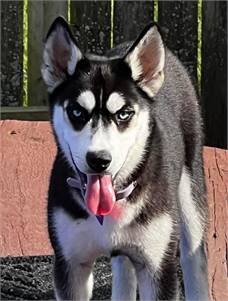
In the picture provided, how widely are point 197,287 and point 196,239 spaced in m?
0.26

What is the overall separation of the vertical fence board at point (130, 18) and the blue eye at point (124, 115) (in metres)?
3.32

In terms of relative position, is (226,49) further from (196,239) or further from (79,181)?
(79,181)

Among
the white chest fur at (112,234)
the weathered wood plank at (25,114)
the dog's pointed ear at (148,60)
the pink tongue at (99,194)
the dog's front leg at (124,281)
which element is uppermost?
the dog's pointed ear at (148,60)

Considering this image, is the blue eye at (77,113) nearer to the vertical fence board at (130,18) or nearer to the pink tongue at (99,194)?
the pink tongue at (99,194)

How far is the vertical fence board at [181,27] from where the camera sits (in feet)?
25.9

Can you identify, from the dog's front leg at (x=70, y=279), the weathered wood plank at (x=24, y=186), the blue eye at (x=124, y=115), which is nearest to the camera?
the blue eye at (x=124, y=115)

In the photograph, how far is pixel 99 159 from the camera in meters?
4.37

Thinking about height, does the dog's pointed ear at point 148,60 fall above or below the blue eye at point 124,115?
above

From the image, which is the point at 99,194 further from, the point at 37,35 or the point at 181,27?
the point at 181,27

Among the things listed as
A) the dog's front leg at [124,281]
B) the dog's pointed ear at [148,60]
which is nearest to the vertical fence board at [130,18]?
the dog's front leg at [124,281]

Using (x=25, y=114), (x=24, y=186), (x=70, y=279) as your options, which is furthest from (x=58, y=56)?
(x=25, y=114)

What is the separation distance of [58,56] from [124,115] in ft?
1.61

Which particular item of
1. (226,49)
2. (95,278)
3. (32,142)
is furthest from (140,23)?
(95,278)

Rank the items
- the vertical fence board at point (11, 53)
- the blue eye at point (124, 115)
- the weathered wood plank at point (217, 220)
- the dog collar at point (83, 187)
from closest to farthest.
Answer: the blue eye at point (124, 115)
the dog collar at point (83, 187)
the weathered wood plank at point (217, 220)
the vertical fence board at point (11, 53)
